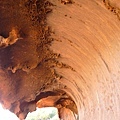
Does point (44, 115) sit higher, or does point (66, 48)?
point (44, 115)

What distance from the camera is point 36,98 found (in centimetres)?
261

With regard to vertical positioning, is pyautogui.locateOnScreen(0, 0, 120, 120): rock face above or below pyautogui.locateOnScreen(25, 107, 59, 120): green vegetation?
below

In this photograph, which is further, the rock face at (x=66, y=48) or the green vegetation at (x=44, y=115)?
the green vegetation at (x=44, y=115)

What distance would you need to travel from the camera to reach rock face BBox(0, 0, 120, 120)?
3.86ft

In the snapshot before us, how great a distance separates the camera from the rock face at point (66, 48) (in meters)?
1.18

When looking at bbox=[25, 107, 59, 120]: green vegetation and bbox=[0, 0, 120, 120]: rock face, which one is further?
bbox=[25, 107, 59, 120]: green vegetation

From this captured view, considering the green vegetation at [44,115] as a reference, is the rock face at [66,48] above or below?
below

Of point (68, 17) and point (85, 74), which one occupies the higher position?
point (68, 17)

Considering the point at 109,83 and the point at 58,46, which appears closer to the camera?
the point at 109,83

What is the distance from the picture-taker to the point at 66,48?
5.54 ft

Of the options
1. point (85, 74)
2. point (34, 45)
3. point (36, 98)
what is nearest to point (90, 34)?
point (85, 74)

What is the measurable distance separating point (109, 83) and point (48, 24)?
60 centimetres

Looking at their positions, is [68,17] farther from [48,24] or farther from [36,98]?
[36,98]

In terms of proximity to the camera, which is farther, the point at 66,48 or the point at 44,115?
the point at 44,115
